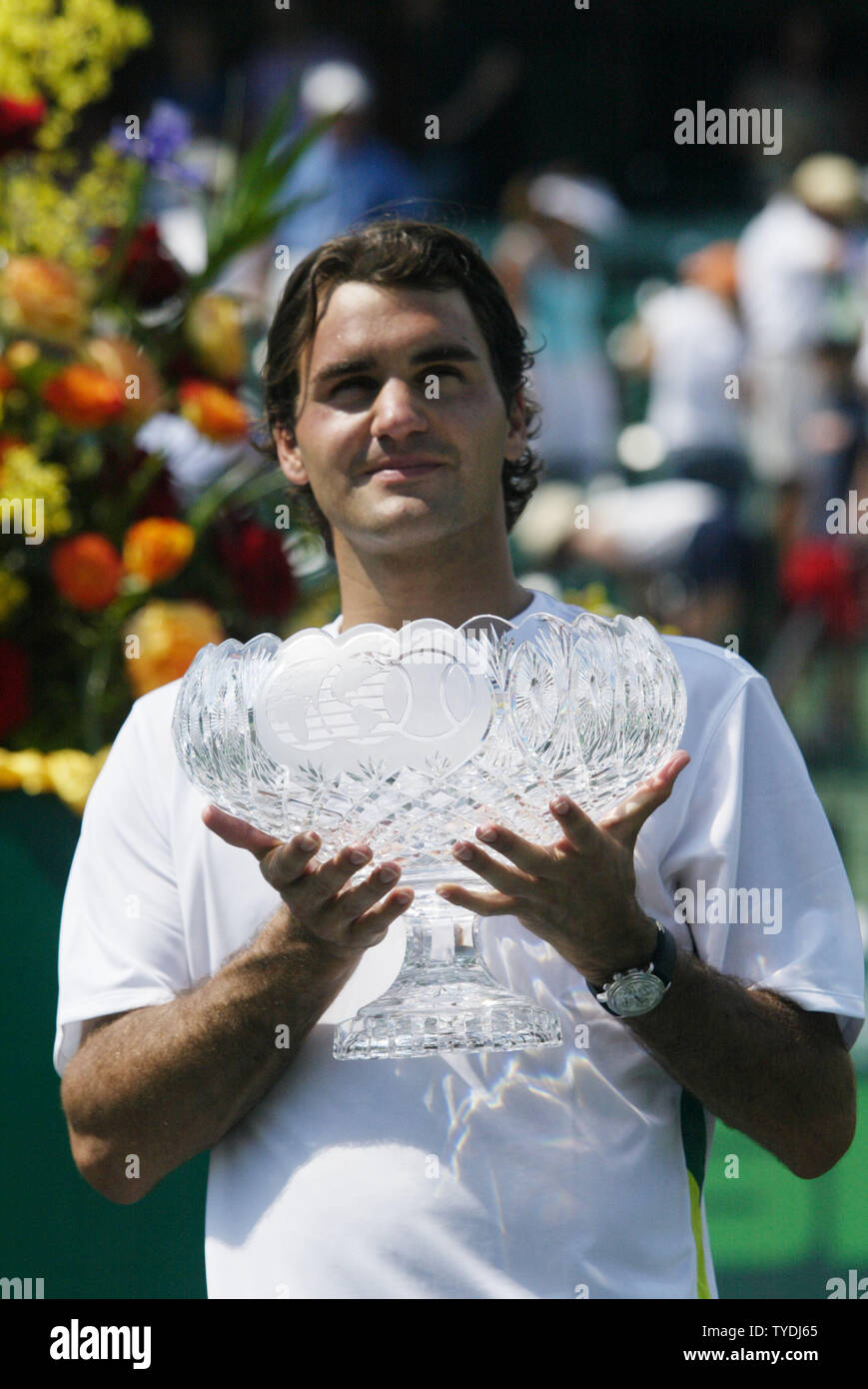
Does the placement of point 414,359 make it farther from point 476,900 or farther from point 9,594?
point 9,594

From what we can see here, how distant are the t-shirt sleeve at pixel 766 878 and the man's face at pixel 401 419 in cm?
37

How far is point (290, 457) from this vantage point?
1989mm

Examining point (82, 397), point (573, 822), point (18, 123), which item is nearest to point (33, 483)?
point (82, 397)

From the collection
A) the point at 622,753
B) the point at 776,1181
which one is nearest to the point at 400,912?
the point at 622,753

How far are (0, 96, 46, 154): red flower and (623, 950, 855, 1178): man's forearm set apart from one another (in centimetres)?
150

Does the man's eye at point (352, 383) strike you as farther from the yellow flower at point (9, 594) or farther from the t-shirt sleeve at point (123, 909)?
the yellow flower at point (9, 594)

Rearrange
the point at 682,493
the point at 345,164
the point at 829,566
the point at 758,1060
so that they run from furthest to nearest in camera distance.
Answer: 1. the point at 345,164
2. the point at 682,493
3. the point at 829,566
4. the point at 758,1060

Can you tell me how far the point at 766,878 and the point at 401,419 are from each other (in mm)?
595

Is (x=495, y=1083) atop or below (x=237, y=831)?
below

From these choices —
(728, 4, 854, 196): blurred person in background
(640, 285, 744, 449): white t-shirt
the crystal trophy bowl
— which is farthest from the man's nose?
(728, 4, 854, 196): blurred person in background

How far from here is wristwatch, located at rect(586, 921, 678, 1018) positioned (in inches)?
58.7

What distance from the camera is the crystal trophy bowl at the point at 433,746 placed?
1347mm
